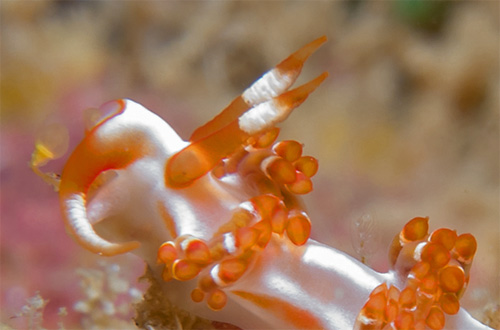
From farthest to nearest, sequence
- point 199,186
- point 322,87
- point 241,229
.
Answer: point 322,87 → point 199,186 → point 241,229

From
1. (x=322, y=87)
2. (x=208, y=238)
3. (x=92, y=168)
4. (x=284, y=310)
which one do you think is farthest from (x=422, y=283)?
(x=322, y=87)

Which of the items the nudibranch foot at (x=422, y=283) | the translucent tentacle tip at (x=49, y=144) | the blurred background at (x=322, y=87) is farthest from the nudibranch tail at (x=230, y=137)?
the blurred background at (x=322, y=87)

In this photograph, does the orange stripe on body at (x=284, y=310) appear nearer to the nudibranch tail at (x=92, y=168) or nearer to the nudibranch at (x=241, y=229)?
the nudibranch at (x=241, y=229)

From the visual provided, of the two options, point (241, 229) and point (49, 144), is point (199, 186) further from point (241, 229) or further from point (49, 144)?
point (49, 144)

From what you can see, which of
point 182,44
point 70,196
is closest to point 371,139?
point 182,44

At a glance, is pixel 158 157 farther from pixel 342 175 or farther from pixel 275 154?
pixel 342 175

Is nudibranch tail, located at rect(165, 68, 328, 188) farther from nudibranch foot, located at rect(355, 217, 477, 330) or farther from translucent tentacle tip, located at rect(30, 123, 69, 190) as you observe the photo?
nudibranch foot, located at rect(355, 217, 477, 330)

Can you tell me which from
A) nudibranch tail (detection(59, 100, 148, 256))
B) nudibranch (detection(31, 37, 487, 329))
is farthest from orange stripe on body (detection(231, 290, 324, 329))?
nudibranch tail (detection(59, 100, 148, 256))
